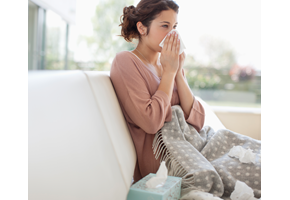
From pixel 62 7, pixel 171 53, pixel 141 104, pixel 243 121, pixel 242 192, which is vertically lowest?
pixel 243 121

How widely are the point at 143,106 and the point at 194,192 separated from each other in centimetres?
40

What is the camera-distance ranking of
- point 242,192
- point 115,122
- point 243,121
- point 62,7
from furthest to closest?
point 62,7 → point 243,121 → point 115,122 → point 242,192

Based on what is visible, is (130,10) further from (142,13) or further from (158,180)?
(158,180)

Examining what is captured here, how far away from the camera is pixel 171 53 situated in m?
1.25

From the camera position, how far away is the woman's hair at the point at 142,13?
1.29 meters

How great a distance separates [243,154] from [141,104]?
506 mm

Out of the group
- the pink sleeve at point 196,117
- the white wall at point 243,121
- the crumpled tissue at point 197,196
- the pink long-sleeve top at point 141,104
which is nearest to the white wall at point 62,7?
the white wall at point 243,121

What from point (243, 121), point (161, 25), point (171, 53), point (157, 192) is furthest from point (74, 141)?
point (243, 121)

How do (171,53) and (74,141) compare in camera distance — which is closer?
(74,141)

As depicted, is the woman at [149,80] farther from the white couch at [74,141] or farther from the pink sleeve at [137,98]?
the white couch at [74,141]

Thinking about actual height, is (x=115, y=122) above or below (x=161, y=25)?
below

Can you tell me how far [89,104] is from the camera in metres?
0.86
